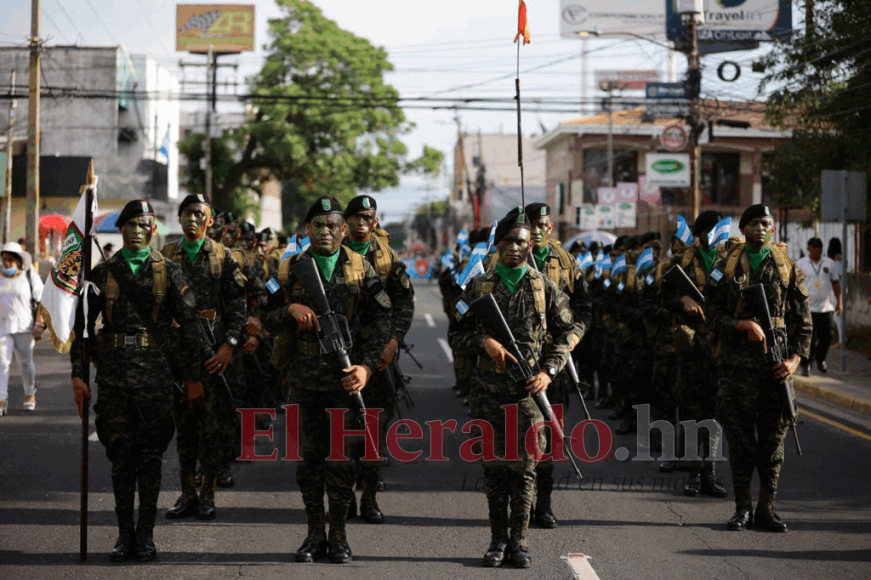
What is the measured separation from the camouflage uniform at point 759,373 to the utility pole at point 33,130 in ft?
63.3

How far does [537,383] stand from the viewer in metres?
6.18

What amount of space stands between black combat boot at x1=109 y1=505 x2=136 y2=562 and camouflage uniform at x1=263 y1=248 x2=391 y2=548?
987 mm

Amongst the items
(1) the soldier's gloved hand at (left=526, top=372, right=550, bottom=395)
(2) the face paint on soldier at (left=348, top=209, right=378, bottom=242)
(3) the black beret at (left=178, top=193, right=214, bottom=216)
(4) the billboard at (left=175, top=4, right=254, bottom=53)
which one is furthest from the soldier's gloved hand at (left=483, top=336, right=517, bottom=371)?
(4) the billboard at (left=175, top=4, right=254, bottom=53)

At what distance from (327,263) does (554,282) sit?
5.79 feet

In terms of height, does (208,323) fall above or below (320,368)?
above

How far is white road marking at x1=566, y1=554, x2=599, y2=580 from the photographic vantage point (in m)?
6.05

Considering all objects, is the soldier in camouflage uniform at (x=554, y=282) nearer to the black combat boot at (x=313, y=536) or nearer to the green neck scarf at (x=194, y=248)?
the black combat boot at (x=313, y=536)

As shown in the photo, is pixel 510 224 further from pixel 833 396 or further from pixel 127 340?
pixel 833 396

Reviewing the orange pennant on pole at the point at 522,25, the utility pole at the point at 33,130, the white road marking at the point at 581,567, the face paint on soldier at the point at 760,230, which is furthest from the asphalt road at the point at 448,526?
the utility pole at the point at 33,130

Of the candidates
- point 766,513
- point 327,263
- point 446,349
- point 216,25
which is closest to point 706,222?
point 766,513

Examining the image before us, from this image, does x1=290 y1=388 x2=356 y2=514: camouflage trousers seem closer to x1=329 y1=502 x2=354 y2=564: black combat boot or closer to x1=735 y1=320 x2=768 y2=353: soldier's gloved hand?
x1=329 y1=502 x2=354 y2=564: black combat boot

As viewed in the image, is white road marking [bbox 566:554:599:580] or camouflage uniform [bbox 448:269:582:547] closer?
white road marking [bbox 566:554:599:580]

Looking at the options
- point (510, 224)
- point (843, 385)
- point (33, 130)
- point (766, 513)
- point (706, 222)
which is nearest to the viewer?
point (510, 224)

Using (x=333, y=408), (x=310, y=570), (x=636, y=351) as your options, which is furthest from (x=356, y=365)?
(x=636, y=351)
